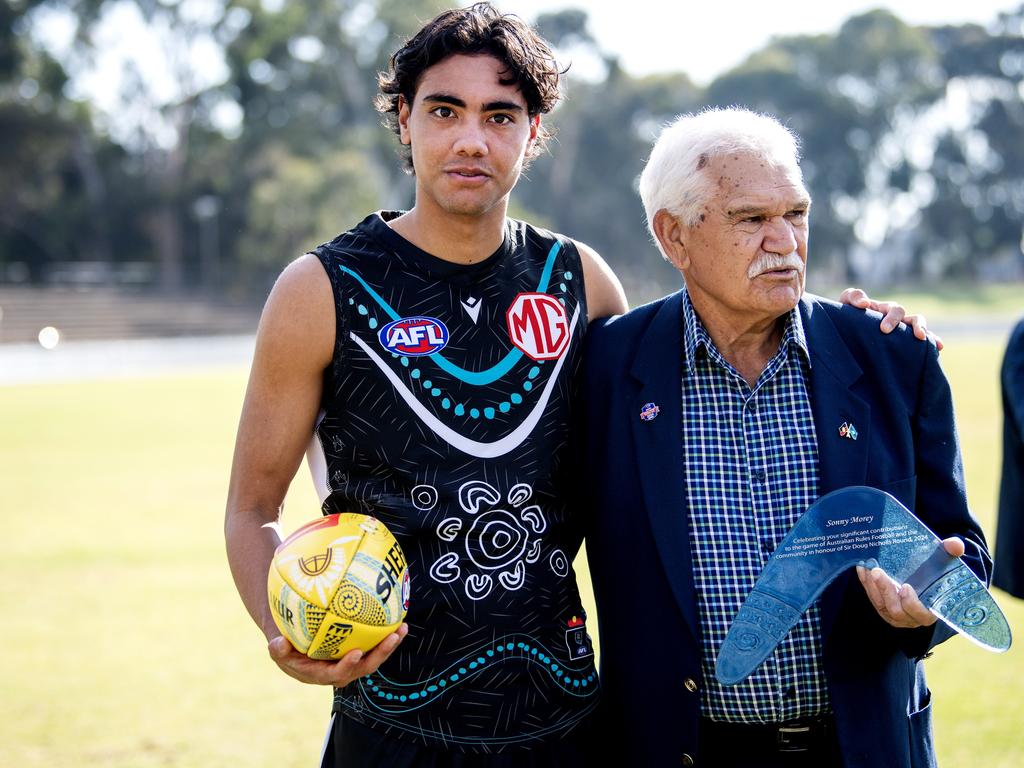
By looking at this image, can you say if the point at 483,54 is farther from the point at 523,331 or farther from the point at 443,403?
the point at 443,403

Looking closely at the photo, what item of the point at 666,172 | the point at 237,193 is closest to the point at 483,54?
the point at 666,172

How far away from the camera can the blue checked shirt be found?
9.38 feet

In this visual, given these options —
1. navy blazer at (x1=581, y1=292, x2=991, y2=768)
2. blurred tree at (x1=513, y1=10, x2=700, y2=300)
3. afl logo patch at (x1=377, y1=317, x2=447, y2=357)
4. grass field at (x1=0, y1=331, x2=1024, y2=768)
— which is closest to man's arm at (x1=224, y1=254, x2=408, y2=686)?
afl logo patch at (x1=377, y1=317, x2=447, y2=357)

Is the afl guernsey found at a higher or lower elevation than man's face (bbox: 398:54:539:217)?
lower

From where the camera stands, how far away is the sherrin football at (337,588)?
2.55m

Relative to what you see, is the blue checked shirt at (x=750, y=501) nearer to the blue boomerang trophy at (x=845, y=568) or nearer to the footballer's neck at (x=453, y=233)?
the blue boomerang trophy at (x=845, y=568)

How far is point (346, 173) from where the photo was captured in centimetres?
4809

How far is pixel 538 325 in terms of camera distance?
10.3ft

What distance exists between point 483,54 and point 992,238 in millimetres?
72632

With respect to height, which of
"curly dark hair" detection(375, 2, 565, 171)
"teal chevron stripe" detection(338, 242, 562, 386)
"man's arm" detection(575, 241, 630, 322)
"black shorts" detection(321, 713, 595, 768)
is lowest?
"black shorts" detection(321, 713, 595, 768)

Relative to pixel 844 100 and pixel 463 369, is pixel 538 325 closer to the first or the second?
pixel 463 369

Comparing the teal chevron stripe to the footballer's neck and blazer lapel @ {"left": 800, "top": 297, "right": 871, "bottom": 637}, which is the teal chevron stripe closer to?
the footballer's neck

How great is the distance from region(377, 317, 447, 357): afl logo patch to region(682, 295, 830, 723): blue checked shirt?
70cm

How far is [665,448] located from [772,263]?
1.87ft
